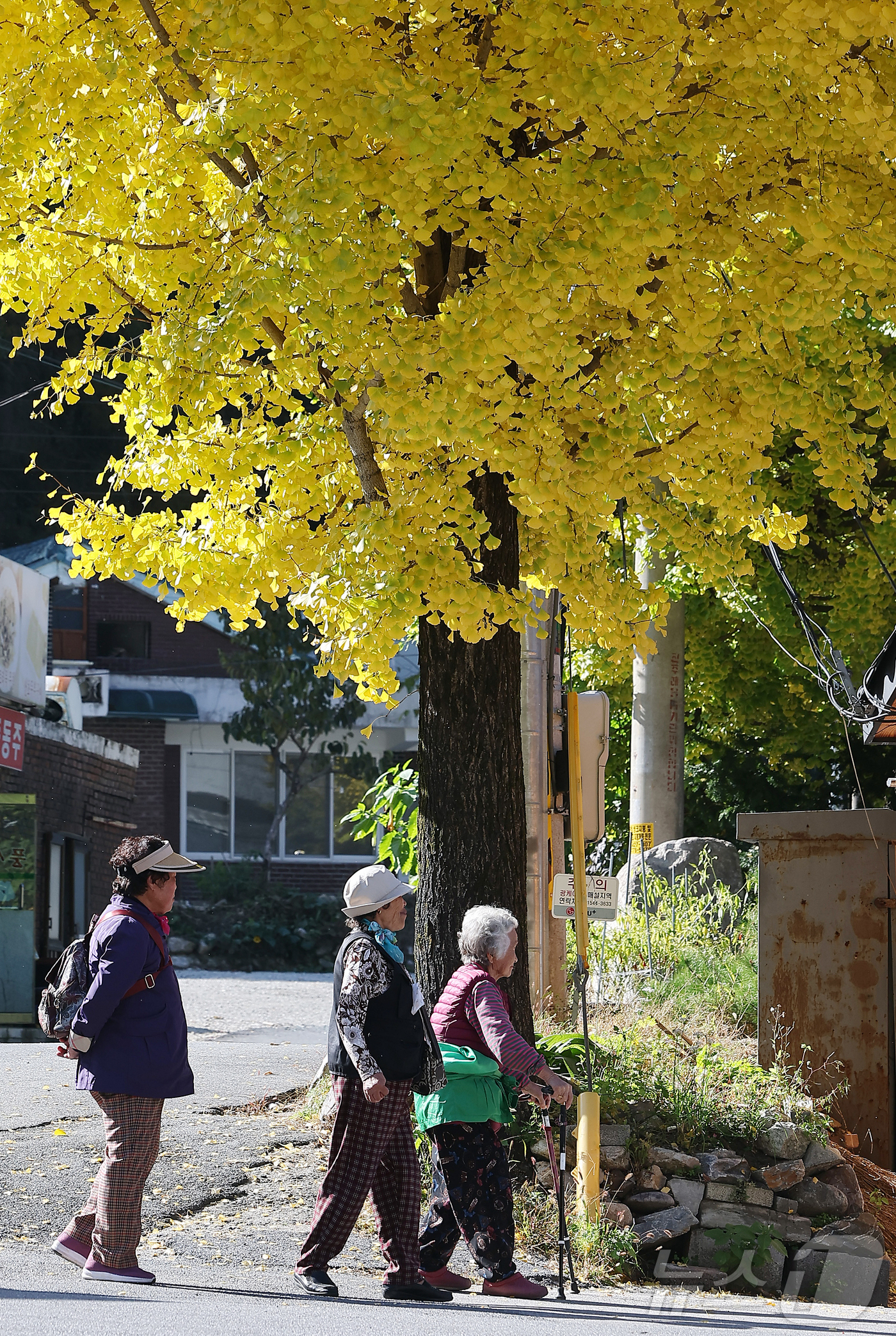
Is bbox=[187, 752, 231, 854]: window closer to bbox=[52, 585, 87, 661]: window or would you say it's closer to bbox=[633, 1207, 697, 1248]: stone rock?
bbox=[52, 585, 87, 661]: window

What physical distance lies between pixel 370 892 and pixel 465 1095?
0.92 metres

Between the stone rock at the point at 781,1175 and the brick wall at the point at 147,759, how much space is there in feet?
87.4

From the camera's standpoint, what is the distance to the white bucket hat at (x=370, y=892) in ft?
19.2

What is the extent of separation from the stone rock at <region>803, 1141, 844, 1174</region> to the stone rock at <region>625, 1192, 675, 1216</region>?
89 centimetres

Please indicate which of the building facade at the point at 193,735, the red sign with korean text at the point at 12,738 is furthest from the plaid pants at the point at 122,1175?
the building facade at the point at 193,735

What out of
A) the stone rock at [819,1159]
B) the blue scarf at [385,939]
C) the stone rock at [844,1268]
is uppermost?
the blue scarf at [385,939]

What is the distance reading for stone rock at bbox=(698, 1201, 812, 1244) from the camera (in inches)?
286

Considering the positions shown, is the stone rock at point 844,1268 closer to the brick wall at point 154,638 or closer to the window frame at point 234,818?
the window frame at point 234,818

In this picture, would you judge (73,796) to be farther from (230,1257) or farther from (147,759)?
(230,1257)

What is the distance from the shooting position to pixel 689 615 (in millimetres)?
18047

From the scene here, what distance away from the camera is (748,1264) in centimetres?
716

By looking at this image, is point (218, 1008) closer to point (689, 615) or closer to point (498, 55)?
point (689, 615)

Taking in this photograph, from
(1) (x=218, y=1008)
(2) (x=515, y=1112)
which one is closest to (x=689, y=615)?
(1) (x=218, y=1008)

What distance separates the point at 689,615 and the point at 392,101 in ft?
41.4
